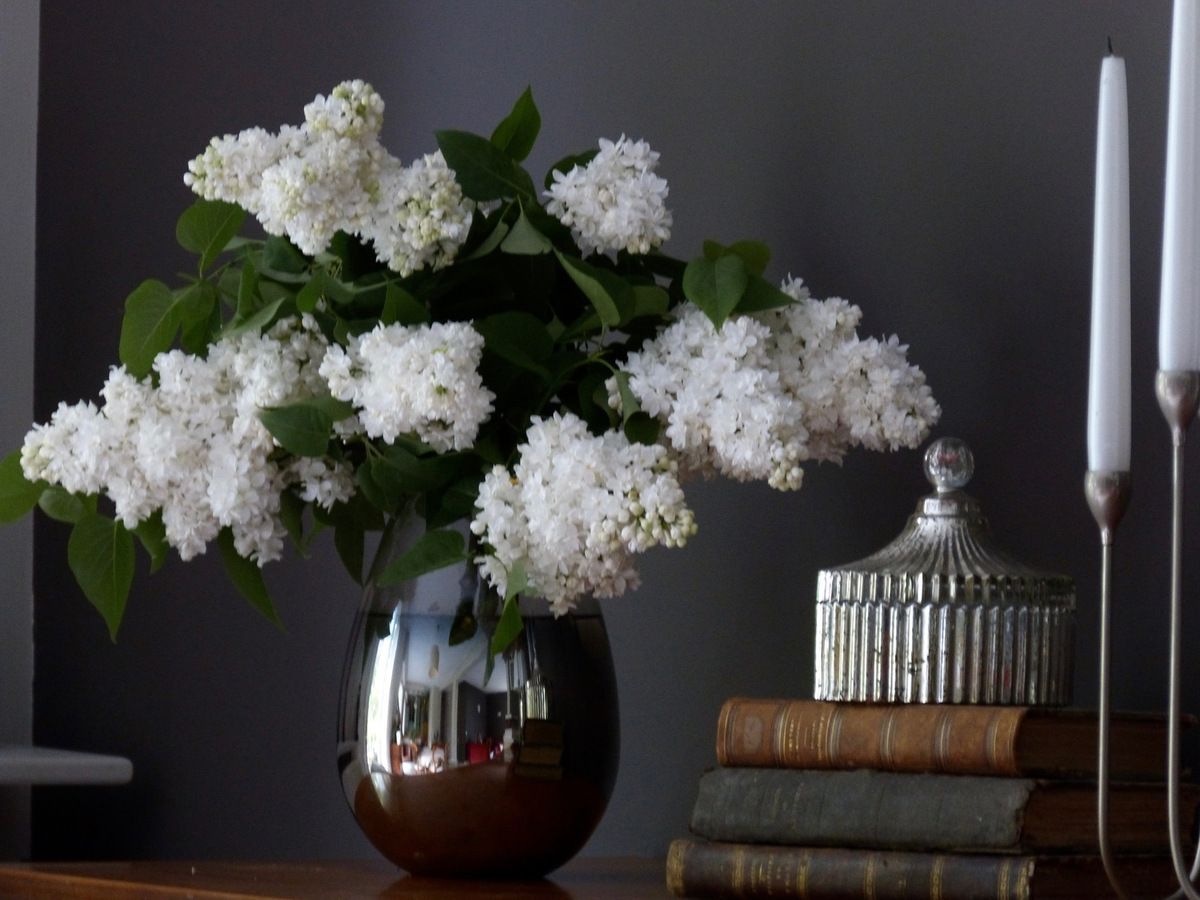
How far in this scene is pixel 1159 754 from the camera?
90cm

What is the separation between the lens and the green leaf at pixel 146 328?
104 cm

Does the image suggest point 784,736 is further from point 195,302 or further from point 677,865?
point 195,302

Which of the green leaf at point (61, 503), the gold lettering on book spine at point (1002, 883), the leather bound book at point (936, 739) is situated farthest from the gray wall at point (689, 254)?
the green leaf at point (61, 503)

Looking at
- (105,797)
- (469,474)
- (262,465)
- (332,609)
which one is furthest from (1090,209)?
(105,797)

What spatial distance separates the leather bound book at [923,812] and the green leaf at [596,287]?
25 cm

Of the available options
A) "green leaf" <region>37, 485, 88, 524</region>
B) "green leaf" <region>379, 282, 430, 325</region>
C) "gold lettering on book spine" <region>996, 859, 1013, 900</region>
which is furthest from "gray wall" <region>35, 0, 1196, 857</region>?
"green leaf" <region>37, 485, 88, 524</region>

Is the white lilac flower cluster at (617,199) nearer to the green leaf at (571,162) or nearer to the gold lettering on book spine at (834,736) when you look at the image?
the green leaf at (571,162)

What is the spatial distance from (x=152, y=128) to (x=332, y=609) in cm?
56

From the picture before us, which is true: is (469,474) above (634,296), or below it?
below

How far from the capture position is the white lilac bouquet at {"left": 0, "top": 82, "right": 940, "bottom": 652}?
92 centimetres

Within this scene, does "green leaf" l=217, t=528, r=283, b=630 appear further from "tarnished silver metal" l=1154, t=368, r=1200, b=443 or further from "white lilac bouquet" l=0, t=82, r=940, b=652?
"tarnished silver metal" l=1154, t=368, r=1200, b=443

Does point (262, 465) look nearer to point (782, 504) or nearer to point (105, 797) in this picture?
point (782, 504)

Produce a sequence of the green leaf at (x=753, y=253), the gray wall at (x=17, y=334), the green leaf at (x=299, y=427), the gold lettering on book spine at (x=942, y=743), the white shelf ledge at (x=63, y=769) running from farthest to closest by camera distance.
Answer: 1. the gray wall at (x=17, y=334)
2. the white shelf ledge at (x=63, y=769)
3. the green leaf at (x=753, y=253)
4. the green leaf at (x=299, y=427)
5. the gold lettering on book spine at (x=942, y=743)

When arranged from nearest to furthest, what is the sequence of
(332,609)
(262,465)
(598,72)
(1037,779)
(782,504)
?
(1037,779) < (262,465) < (782,504) < (598,72) < (332,609)
